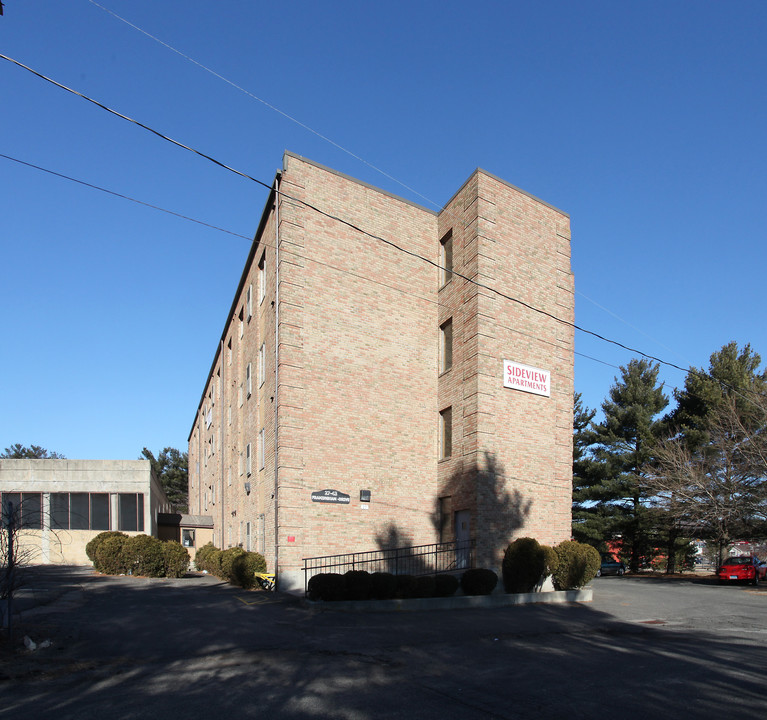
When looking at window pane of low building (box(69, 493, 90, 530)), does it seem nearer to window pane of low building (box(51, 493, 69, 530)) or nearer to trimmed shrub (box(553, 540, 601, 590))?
window pane of low building (box(51, 493, 69, 530))

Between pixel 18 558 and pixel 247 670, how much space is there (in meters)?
4.33

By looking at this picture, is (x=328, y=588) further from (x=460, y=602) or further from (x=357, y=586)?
(x=460, y=602)

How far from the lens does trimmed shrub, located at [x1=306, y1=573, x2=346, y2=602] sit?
50.9ft

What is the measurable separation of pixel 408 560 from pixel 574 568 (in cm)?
480

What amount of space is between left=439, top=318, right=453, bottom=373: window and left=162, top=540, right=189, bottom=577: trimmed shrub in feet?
37.6

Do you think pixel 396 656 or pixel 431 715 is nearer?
pixel 431 715

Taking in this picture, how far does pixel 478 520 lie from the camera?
19.1 m

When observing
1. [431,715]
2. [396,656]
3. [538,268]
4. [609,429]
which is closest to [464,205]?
[538,268]

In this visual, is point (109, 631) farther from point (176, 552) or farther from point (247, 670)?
point (176, 552)

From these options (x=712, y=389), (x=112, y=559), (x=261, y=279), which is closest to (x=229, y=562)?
(x=112, y=559)

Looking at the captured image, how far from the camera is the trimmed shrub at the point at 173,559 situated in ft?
78.0

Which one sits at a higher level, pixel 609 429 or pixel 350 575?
pixel 609 429

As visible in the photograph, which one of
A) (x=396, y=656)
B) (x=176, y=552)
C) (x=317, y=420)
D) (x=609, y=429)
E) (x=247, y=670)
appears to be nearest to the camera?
(x=247, y=670)

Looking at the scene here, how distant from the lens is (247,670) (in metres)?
9.08
